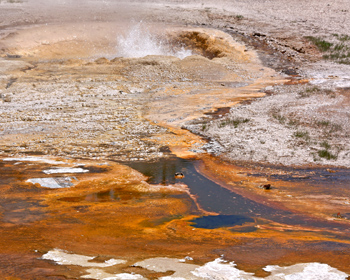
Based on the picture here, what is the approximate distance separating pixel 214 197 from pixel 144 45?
15028 mm

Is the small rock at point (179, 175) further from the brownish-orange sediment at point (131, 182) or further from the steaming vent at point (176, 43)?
the steaming vent at point (176, 43)

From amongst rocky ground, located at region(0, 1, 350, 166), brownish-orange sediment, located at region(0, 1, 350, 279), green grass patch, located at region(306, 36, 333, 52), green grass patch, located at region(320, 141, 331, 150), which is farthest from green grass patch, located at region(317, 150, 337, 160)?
green grass patch, located at region(306, 36, 333, 52)

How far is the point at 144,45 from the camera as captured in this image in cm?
1989

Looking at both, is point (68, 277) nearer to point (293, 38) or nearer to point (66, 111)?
point (66, 111)

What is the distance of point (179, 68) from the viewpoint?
15.0 meters

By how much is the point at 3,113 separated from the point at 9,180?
513 cm

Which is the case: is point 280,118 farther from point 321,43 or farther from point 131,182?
point 321,43

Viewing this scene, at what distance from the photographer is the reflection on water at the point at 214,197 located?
546 centimetres

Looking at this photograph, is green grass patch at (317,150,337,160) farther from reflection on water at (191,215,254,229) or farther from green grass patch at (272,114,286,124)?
reflection on water at (191,215,254,229)

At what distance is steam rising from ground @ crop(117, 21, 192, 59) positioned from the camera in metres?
19.3

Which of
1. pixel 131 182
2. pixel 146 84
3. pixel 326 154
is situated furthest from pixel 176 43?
pixel 131 182

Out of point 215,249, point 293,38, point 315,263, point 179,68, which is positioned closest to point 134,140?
point 215,249

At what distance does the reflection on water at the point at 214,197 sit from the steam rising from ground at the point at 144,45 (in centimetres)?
1235

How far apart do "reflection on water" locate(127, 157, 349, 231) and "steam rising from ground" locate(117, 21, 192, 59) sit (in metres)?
12.4
